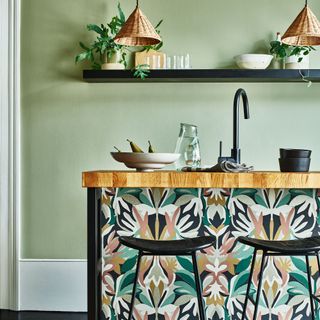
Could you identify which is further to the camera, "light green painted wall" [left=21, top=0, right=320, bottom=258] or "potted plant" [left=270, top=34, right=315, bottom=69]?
"light green painted wall" [left=21, top=0, right=320, bottom=258]

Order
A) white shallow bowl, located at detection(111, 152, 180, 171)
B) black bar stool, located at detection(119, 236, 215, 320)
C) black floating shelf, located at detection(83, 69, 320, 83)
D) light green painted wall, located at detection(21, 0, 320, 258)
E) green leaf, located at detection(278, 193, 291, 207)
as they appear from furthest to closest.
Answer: light green painted wall, located at detection(21, 0, 320, 258) → black floating shelf, located at detection(83, 69, 320, 83) → green leaf, located at detection(278, 193, 291, 207) → white shallow bowl, located at detection(111, 152, 180, 171) → black bar stool, located at detection(119, 236, 215, 320)

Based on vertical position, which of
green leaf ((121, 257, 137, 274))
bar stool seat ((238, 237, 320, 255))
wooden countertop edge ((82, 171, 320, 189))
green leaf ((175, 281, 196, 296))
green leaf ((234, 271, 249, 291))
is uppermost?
wooden countertop edge ((82, 171, 320, 189))

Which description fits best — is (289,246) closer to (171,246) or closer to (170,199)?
(171,246)

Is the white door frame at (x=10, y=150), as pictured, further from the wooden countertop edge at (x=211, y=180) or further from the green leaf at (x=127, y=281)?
the wooden countertop edge at (x=211, y=180)

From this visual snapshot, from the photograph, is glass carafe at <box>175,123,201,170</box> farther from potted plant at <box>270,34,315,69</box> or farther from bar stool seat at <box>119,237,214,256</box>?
potted plant at <box>270,34,315,69</box>

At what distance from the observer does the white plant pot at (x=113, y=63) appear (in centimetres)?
369

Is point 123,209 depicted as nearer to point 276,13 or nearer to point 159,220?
point 159,220

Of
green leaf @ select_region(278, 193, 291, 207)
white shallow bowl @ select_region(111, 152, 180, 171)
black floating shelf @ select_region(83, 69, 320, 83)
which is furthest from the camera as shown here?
black floating shelf @ select_region(83, 69, 320, 83)

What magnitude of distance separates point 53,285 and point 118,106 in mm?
1516

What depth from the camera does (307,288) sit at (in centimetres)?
266

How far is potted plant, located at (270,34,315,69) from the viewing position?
3656mm

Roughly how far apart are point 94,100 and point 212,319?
199 centimetres

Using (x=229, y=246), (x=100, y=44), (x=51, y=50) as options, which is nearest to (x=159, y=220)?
(x=229, y=246)

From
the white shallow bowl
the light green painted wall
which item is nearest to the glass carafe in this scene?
the white shallow bowl
